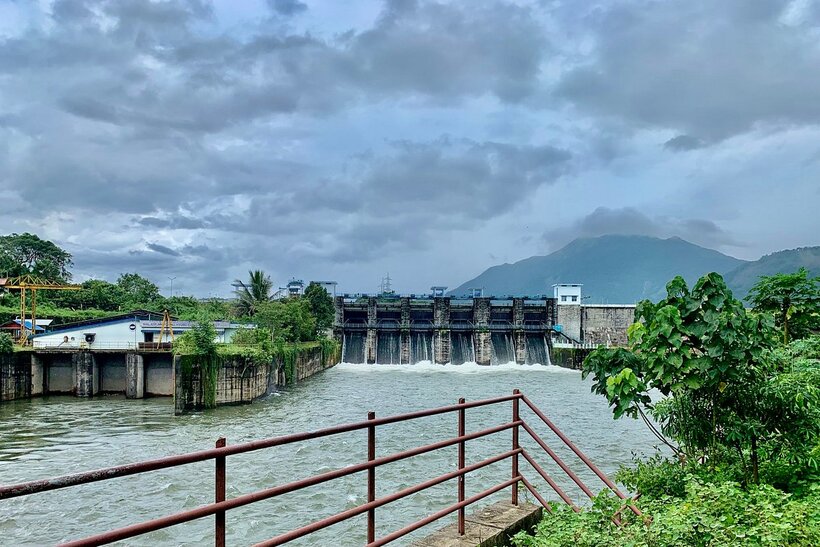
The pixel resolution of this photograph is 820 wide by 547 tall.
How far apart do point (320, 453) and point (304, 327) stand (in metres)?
22.7

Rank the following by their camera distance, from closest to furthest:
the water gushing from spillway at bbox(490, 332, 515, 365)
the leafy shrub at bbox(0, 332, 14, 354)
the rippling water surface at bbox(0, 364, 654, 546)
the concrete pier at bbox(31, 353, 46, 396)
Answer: the rippling water surface at bbox(0, 364, 654, 546) → the leafy shrub at bbox(0, 332, 14, 354) → the concrete pier at bbox(31, 353, 46, 396) → the water gushing from spillway at bbox(490, 332, 515, 365)

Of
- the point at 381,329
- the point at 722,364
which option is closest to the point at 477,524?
the point at 722,364

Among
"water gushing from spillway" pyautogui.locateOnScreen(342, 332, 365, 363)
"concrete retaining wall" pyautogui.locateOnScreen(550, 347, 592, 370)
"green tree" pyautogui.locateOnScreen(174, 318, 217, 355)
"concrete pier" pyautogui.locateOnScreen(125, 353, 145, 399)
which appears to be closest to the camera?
"green tree" pyautogui.locateOnScreen(174, 318, 217, 355)

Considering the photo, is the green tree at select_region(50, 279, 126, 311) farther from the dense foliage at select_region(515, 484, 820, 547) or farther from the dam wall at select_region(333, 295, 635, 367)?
the dense foliage at select_region(515, 484, 820, 547)

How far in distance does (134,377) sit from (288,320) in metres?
9.41

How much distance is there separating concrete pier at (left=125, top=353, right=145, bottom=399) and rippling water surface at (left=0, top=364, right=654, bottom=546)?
0.68 meters

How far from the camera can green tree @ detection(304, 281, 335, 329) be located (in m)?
43.0

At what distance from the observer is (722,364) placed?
4059mm

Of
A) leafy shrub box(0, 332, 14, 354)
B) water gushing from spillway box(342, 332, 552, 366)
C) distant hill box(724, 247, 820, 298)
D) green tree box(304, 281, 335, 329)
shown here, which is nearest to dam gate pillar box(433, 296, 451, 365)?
water gushing from spillway box(342, 332, 552, 366)

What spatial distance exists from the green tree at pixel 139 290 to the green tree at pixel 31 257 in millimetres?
5345

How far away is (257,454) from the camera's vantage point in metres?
14.5

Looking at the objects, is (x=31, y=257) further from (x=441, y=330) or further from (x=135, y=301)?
(x=441, y=330)

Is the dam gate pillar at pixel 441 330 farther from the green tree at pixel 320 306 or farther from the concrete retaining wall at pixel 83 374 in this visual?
the concrete retaining wall at pixel 83 374

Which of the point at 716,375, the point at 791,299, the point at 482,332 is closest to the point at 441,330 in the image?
the point at 482,332
